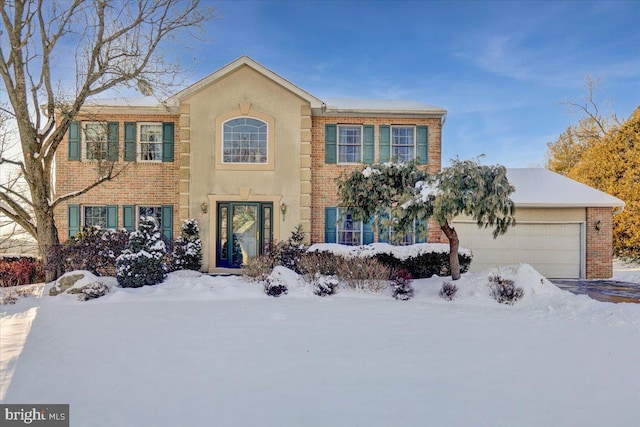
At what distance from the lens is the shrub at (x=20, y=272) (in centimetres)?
1138

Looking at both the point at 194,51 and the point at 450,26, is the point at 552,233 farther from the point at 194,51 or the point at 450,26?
the point at 194,51

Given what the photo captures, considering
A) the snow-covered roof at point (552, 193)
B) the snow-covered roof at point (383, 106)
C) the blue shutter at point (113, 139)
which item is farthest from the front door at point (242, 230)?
the snow-covered roof at point (552, 193)

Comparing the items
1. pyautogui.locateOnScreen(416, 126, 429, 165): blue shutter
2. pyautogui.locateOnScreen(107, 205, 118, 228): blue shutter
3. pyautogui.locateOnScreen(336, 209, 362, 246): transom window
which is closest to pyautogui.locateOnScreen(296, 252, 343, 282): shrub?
pyautogui.locateOnScreen(336, 209, 362, 246): transom window

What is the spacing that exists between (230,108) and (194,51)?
2.17 m

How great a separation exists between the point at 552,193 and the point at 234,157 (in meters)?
11.8

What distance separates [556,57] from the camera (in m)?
15.8

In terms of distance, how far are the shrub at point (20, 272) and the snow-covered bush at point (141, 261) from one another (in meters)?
3.64

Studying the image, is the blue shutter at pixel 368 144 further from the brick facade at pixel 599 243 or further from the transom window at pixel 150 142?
the brick facade at pixel 599 243

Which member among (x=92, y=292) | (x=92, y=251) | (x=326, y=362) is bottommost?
(x=326, y=362)

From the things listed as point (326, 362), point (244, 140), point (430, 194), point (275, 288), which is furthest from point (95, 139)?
point (326, 362)

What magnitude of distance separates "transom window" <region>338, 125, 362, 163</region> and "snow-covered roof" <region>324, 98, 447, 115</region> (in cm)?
75

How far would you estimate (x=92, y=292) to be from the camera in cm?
923

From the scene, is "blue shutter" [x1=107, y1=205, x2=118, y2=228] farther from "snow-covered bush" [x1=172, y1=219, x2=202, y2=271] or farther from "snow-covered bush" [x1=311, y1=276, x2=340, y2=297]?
"snow-covered bush" [x1=311, y1=276, x2=340, y2=297]

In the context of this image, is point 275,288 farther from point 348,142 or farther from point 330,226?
point 348,142
